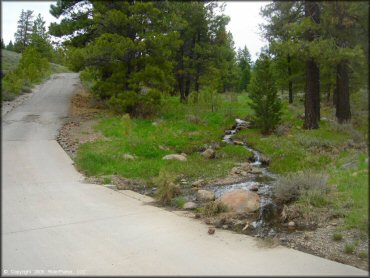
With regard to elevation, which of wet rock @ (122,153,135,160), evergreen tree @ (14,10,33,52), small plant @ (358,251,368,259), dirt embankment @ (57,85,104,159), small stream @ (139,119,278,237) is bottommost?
small stream @ (139,119,278,237)

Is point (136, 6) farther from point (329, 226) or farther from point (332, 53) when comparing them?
point (329, 226)

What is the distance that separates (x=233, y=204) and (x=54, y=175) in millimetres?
5131

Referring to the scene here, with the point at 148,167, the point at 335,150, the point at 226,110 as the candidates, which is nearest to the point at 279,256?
the point at 148,167

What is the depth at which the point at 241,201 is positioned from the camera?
7.63m

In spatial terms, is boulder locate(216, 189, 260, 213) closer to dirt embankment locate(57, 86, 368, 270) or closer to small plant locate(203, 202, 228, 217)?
small plant locate(203, 202, 228, 217)

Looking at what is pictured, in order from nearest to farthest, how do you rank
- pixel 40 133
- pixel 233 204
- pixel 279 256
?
pixel 279 256, pixel 233 204, pixel 40 133

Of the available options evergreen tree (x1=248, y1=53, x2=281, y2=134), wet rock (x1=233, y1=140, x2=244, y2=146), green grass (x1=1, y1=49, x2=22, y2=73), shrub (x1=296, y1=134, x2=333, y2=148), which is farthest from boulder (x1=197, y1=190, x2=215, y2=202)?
evergreen tree (x1=248, y1=53, x2=281, y2=134)

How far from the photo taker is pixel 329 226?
251 inches

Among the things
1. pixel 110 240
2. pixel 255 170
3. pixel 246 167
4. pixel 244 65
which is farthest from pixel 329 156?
pixel 244 65

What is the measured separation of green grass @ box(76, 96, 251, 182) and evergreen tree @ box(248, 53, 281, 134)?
6.92 ft

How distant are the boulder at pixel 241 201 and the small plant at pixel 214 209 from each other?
12 centimetres

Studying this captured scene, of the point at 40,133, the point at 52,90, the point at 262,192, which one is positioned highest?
the point at 52,90

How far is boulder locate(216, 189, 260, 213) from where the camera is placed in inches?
292

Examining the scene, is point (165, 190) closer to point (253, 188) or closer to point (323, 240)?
point (253, 188)
